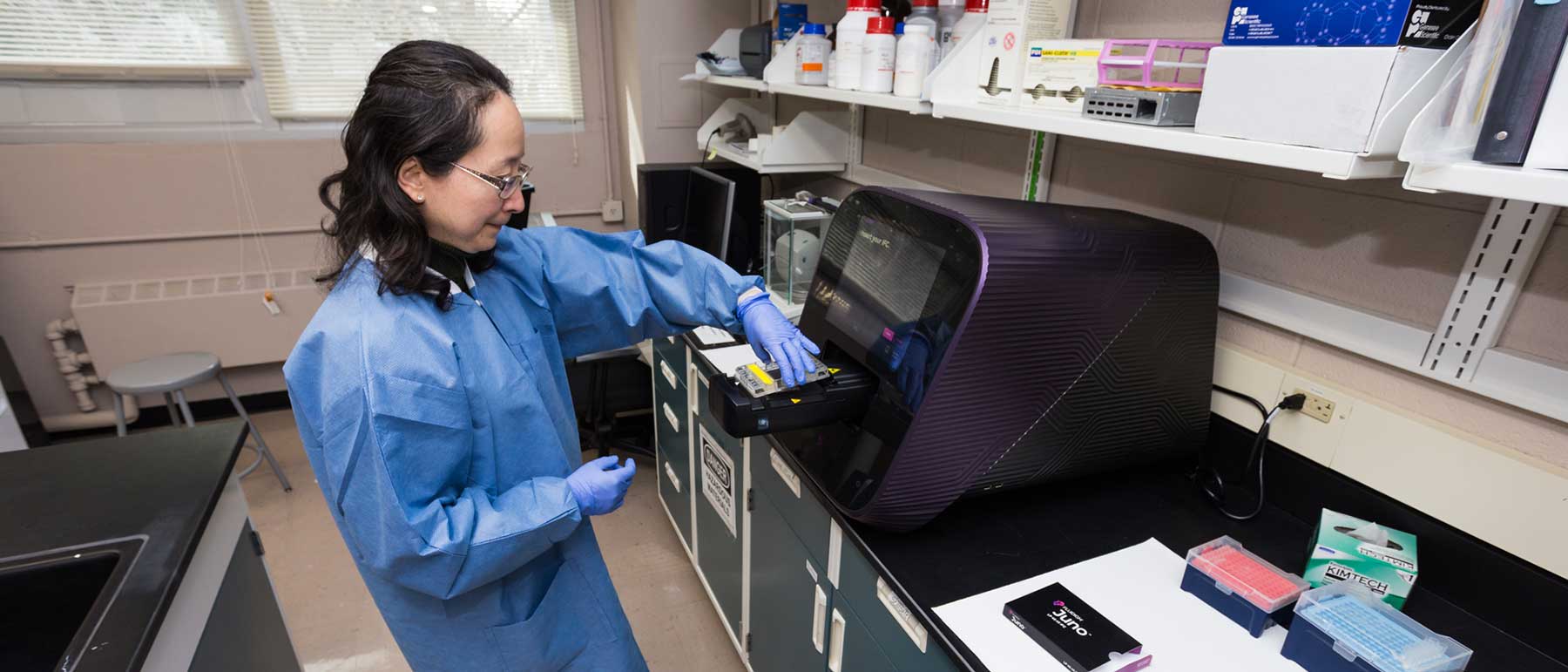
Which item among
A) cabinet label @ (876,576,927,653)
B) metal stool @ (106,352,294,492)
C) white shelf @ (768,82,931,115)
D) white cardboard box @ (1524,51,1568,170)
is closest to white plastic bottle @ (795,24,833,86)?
white shelf @ (768,82,931,115)

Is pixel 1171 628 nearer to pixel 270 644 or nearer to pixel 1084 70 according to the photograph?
pixel 1084 70

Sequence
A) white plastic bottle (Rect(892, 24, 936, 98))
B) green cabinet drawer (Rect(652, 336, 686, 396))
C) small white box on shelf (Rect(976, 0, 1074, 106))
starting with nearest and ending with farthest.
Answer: small white box on shelf (Rect(976, 0, 1074, 106)), white plastic bottle (Rect(892, 24, 936, 98)), green cabinet drawer (Rect(652, 336, 686, 396))

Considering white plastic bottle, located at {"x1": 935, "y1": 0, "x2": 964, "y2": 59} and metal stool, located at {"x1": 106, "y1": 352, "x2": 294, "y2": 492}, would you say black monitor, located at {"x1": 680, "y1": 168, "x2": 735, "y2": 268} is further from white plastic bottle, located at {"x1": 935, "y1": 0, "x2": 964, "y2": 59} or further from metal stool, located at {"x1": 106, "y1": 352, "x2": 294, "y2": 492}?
metal stool, located at {"x1": 106, "y1": 352, "x2": 294, "y2": 492}

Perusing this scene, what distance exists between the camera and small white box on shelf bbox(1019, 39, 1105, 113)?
1084mm

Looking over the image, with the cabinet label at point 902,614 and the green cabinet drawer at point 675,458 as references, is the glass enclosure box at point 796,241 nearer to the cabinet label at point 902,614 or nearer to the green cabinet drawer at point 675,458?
the green cabinet drawer at point 675,458

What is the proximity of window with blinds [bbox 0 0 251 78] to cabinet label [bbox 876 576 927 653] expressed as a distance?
3321 mm

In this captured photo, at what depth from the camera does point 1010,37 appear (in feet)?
4.03

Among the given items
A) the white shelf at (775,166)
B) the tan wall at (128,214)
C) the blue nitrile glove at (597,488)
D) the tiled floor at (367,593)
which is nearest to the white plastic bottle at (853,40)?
the white shelf at (775,166)

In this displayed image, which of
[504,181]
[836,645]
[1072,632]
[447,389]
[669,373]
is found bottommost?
[836,645]

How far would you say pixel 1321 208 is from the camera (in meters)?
1.11

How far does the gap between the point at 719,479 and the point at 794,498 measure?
19.7 inches

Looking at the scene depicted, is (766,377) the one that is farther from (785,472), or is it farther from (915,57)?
(915,57)

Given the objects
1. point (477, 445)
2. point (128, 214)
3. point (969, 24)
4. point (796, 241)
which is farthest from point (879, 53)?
point (128, 214)

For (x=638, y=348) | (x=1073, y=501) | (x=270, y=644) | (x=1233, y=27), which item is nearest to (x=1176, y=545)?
(x=1073, y=501)
